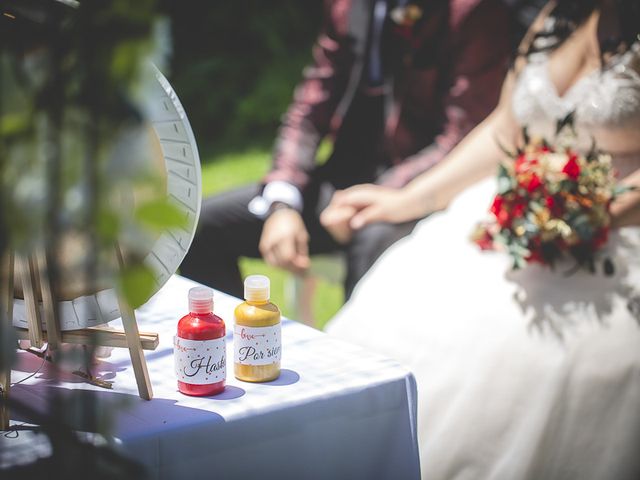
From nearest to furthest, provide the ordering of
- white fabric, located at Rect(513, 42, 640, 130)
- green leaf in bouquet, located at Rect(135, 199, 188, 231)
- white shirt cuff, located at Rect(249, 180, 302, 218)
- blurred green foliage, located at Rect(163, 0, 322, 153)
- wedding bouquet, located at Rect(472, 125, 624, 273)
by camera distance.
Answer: green leaf in bouquet, located at Rect(135, 199, 188, 231)
wedding bouquet, located at Rect(472, 125, 624, 273)
white fabric, located at Rect(513, 42, 640, 130)
white shirt cuff, located at Rect(249, 180, 302, 218)
blurred green foliage, located at Rect(163, 0, 322, 153)

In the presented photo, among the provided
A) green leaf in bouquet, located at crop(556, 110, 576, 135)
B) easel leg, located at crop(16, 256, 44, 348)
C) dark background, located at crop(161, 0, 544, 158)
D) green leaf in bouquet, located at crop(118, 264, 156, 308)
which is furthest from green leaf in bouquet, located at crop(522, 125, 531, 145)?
dark background, located at crop(161, 0, 544, 158)

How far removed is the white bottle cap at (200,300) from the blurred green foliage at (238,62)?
6.50 m

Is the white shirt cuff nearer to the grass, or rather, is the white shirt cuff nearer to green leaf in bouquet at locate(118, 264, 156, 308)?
the grass

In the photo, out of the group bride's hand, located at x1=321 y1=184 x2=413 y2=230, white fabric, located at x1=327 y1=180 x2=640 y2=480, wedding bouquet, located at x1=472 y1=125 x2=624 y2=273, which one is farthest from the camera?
bride's hand, located at x1=321 y1=184 x2=413 y2=230


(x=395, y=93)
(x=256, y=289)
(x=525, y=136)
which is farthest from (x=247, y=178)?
(x=256, y=289)

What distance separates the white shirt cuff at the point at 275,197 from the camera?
3.15m

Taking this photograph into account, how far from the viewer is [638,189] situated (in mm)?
2312

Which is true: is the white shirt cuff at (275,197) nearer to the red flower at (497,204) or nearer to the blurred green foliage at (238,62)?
the red flower at (497,204)

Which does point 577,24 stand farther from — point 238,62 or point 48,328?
point 238,62

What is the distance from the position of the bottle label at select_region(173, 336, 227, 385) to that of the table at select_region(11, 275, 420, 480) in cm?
3

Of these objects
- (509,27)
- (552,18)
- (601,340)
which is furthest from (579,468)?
(509,27)

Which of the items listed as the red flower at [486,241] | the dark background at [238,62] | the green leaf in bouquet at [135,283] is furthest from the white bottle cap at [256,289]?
the dark background at [238,62]

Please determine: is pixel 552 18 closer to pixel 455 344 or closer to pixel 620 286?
pixel 620 286

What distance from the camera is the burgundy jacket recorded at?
3.01 metres
